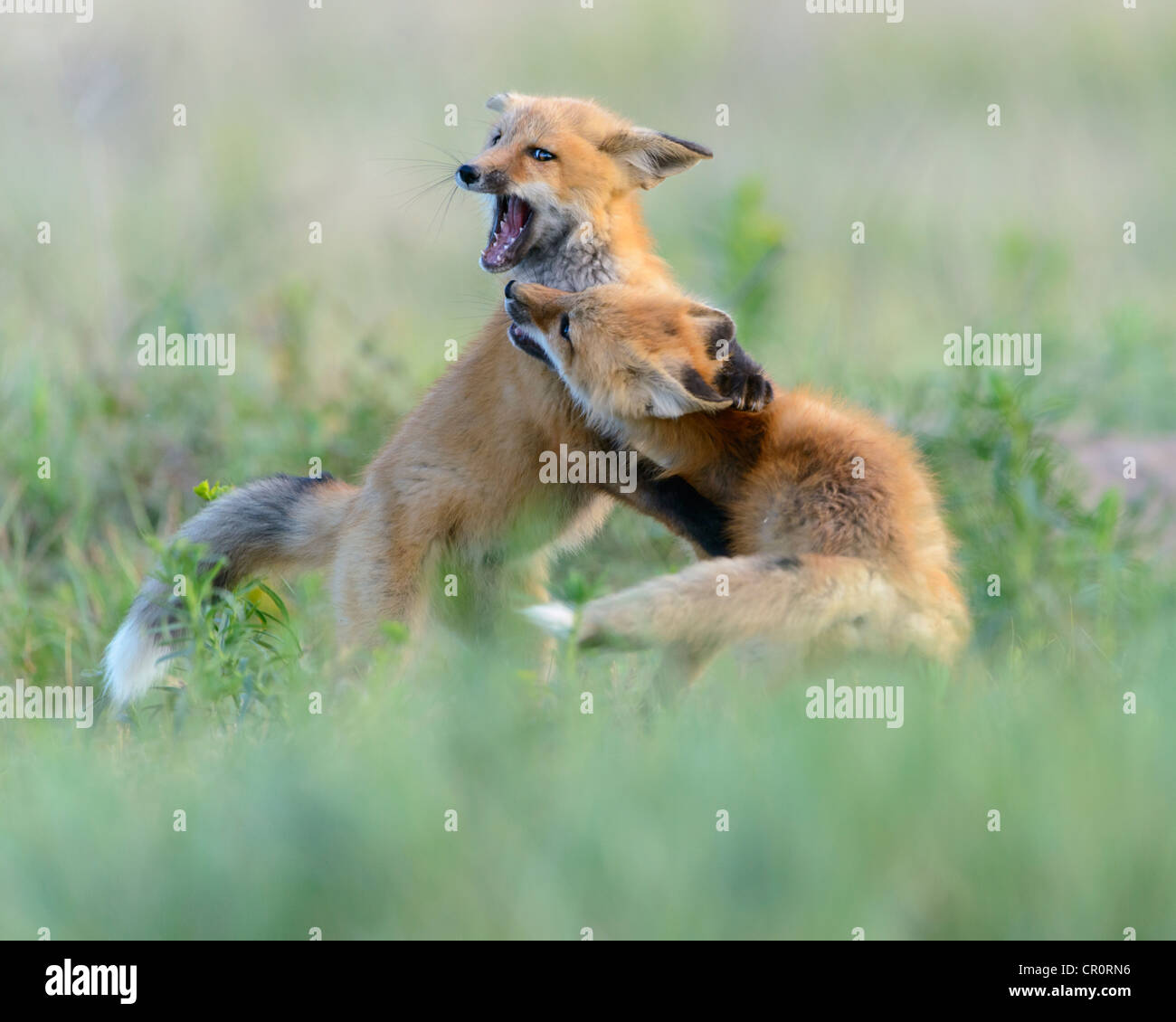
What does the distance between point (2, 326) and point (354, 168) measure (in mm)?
4247

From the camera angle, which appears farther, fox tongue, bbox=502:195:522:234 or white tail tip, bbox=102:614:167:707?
fox tongue, bbox=502:195:522:234

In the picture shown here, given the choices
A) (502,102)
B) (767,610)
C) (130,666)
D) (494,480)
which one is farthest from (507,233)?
(767,610)

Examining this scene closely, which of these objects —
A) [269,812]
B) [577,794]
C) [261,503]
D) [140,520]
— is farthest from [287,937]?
[140,520]

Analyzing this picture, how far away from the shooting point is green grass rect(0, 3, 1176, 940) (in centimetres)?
262

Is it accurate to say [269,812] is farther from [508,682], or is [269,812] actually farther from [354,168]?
[354,168]

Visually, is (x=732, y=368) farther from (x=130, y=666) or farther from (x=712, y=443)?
(x=130, y=666)

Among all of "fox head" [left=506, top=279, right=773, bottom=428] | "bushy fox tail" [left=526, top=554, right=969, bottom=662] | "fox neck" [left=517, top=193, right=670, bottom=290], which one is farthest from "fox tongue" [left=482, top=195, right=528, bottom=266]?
"bushy fox tail" [left=526, top=554, right=969, bottom=662]

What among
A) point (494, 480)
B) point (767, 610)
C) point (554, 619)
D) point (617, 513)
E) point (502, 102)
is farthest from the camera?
point (617, 513)

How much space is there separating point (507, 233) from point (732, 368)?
4.45ft

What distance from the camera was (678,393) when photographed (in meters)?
4.60

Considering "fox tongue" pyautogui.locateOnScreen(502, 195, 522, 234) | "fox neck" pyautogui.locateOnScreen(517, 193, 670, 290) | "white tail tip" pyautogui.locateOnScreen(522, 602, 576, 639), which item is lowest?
"white tail tip" pyautogui.locateOnScreen(522, 602, 576, 639)

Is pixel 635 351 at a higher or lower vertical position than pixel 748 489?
higher

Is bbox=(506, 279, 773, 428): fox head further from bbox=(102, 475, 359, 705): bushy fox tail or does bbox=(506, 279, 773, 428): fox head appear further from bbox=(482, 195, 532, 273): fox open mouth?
bbox=(102, 475, 359, 705): bushy fox tail

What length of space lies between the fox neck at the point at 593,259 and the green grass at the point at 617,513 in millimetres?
1128
